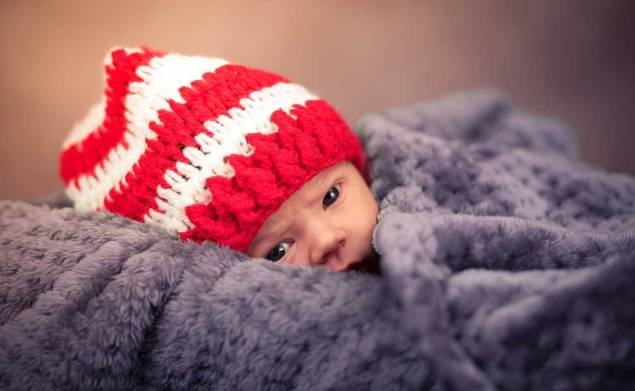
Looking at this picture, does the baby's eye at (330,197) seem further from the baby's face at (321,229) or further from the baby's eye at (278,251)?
the baby's eye at (278,251)

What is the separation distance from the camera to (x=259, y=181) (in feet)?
2.21

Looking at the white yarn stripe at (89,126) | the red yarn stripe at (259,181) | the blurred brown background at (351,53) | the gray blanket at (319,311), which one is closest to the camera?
the gray blanket at (319,311)

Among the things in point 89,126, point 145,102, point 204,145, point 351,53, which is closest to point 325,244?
point 204,145

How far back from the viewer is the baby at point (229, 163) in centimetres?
68

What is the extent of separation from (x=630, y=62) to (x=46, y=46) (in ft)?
5.33

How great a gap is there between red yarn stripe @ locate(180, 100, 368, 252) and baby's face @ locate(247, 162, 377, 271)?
0.09ft

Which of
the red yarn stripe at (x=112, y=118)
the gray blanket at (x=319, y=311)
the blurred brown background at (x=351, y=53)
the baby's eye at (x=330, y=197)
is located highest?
the blurred brown background at (x=351, y=53)

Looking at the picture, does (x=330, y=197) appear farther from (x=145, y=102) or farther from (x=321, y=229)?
(x=145, y=102)

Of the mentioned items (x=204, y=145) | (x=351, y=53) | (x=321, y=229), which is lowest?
(x=321, y=229)

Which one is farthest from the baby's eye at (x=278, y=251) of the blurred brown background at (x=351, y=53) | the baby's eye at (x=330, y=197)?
the blurred brown background at (x=351, y=53)

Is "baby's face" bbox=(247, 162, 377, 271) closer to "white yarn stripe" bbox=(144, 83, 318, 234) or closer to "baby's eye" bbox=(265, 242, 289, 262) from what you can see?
"baby's eye" bbox=(265, 242, 289, 262)

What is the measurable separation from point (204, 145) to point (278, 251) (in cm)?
22

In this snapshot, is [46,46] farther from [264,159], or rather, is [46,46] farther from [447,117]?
[447,117]

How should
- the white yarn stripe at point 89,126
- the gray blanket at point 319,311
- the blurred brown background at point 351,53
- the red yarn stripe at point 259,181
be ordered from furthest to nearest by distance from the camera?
1. the blurred brown background at point 351,53
2. the white yarn stripe at point 89,126
3. the red yarn stripe at point 259,181
4. the gray blanket at point 319,311
